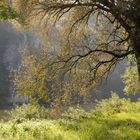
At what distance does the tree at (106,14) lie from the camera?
20453mm

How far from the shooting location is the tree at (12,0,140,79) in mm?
20453

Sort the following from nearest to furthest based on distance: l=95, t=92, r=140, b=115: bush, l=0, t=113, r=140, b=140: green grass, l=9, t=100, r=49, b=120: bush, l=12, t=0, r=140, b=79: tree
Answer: l=0, t=113, r=140, b=140: green grass → l=12, t=0, r=140, b=79: tree → l=95, t=92, r=140, b=115: bush → l=9, t=100, r=49, b=120: bush

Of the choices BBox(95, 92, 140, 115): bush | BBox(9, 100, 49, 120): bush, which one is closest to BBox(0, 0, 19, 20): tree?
BBox(95, 92, 140, 115): bush

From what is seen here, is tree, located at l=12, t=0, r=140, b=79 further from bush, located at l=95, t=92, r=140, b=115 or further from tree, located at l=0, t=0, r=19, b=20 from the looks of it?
bush, located at l=95, t=92, r=140, b=115

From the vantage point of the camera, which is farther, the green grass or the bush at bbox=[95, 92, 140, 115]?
the bush at bbox=[95, 92, 140, 115]

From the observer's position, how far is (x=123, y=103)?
3347 centimetres

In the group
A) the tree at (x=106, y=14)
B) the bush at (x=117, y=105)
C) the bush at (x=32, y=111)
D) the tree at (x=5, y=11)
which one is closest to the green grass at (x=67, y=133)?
the tree at (x=5, y=11)

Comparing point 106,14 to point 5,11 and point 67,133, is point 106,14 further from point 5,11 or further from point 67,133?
point 67,133

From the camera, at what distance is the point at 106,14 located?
25.5 m

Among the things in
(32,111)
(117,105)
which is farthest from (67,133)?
(32,111)

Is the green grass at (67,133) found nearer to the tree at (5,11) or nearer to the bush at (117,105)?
the tree at (5,11)

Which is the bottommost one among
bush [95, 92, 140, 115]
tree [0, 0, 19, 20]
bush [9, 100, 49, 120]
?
bush [9, 100, 49, 120]

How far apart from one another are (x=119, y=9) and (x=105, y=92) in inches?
5028

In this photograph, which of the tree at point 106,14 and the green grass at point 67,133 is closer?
the green grass at point 67,133
